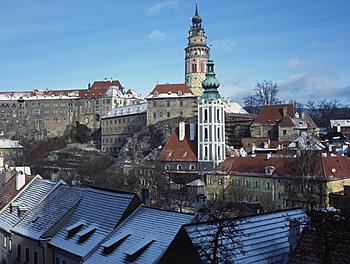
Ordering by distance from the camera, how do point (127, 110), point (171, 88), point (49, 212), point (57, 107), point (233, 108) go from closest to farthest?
1. point (49, 212)
2. point (171, 88)
3. point (233, 108)
4. point (127, 110)
5. point (57, 107)

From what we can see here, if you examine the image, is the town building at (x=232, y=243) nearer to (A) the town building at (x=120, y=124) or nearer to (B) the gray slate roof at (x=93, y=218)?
(B) the gray slate roof at (x=93, y=218)

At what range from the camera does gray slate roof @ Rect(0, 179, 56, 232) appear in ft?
73.3

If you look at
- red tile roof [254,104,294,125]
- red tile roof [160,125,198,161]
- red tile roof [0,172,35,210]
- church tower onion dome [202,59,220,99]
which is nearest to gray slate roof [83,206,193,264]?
red tile roof [0,172,35,210]

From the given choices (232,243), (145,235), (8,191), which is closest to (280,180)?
(8,191)

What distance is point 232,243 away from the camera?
1298cm

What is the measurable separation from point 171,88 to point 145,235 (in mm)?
74209

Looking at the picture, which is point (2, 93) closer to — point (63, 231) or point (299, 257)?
point (63, 231)

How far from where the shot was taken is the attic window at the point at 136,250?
547 inches

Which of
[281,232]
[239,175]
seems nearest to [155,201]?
[239,175]

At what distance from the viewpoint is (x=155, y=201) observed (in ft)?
154

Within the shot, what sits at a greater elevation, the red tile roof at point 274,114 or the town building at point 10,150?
the red tile roof at point 274,114

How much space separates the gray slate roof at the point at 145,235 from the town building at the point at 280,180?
76.4 ft

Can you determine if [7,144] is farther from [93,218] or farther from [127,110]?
[93,218]

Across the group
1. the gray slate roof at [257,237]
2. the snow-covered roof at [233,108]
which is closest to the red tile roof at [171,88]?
the snow-covered roof at [233,108]
